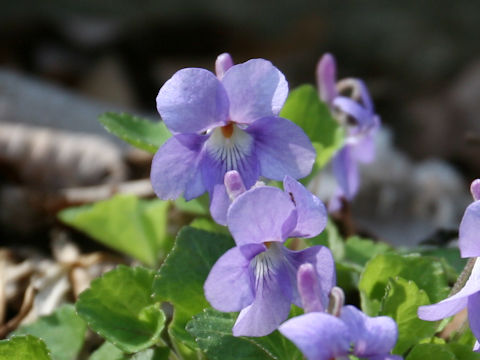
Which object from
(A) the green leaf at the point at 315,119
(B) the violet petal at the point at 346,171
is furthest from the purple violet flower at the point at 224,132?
(B) the violet petal at the point at 346,171

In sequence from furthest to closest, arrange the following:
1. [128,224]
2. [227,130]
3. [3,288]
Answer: [128,224] < [3,288] < [227,130]

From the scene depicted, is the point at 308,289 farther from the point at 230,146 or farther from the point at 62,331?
the point at 62,331

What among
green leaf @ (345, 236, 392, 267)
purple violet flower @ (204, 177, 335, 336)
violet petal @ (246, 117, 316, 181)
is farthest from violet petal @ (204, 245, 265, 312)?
green leaf @ (345, 236, 392, 267)

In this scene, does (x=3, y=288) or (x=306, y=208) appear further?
(x=3, y=288)

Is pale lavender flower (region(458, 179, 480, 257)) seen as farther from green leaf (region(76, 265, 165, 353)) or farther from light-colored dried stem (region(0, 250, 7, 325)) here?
light-colored dried stem (region(0, 250, 7, 325))

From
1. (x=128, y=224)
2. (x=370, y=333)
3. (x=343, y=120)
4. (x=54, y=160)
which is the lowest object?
(x=54, y=160)

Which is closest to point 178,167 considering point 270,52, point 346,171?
point 346,171

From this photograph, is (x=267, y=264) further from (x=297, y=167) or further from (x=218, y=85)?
(x=218, y=85)
